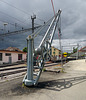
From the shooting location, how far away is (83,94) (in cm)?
441

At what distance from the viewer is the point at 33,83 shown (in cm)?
546

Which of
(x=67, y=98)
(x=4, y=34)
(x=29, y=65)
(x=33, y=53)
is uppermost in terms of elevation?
(x=4, y=34)

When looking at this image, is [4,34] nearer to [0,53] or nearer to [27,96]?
[0,53]

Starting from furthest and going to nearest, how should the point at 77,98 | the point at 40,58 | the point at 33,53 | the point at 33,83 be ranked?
the point at 40,58, the point at 33,53, the point at 33,83, the point at 77,98

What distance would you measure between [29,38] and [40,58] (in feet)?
5.82

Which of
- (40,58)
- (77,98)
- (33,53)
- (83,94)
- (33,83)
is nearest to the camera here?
(77,98)

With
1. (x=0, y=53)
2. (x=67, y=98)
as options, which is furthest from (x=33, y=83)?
(x=0, y=53)

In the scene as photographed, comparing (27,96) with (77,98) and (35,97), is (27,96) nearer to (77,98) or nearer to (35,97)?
(35,97)

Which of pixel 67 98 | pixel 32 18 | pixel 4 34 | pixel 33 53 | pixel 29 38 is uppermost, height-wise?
pixel 32 18

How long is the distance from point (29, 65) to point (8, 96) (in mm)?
1966

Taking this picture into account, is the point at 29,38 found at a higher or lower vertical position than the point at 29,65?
higher

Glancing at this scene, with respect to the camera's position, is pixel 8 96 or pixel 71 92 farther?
pixel 71 92

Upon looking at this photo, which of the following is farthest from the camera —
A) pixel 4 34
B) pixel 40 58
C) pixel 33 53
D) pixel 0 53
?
pixel 0 53

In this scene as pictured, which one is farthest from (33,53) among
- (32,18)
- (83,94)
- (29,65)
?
(32,18)
